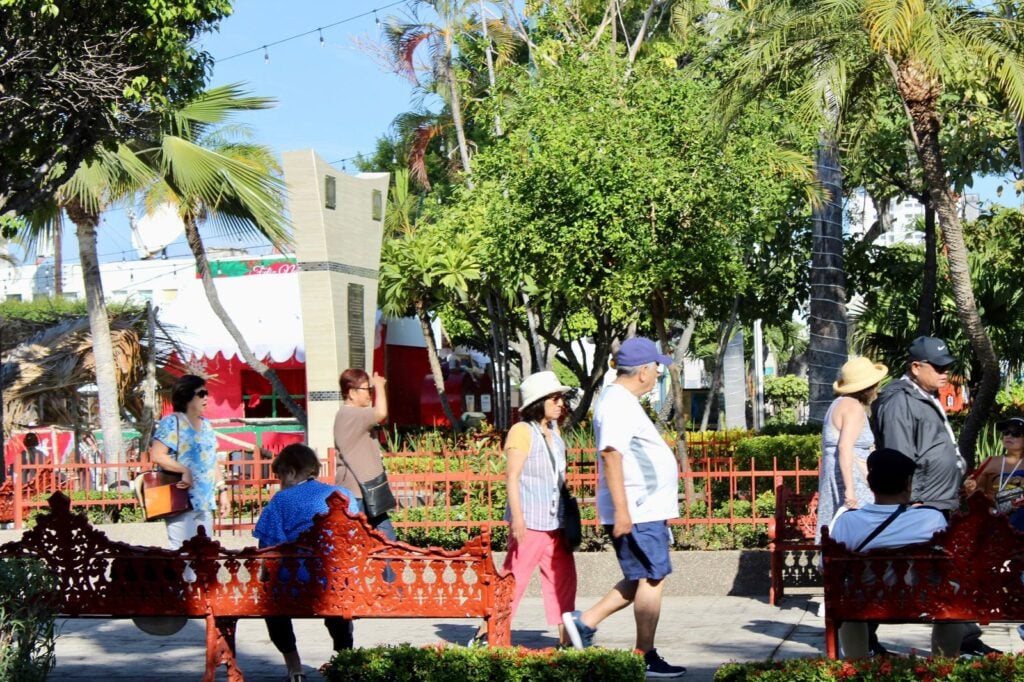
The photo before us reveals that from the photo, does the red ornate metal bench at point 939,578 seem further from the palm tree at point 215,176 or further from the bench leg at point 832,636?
the palm tree at point 215,176

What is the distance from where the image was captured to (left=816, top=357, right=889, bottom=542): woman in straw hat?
7176 mm

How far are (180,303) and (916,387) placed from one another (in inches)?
880

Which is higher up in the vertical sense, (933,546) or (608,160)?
(608,160)

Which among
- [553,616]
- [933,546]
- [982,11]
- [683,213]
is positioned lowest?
[553,616]

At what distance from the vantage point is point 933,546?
545cm

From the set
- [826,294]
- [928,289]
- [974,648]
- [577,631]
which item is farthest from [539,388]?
[928,289]

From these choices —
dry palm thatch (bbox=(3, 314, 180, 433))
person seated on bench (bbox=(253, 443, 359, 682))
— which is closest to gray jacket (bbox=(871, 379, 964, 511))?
person seated on bench (bbox=(253, 443, 359, 682))

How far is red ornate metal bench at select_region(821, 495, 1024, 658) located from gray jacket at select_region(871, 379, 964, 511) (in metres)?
1.38

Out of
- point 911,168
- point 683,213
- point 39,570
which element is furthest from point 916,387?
point 911,168

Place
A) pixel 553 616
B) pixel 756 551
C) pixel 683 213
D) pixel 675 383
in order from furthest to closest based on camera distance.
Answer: pixel 675 383 < pixel 683 213 < pixel 756 551 < pixel 553 616

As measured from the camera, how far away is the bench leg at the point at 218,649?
244 inches

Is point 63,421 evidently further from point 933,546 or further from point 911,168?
point 933,546

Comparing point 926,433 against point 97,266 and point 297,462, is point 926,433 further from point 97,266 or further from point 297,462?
point 97,266

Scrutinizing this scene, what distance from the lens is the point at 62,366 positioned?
19.2 metres
